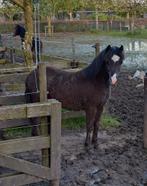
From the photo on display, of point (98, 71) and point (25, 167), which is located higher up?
point (98, 71)

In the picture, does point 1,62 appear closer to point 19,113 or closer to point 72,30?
point 19,113

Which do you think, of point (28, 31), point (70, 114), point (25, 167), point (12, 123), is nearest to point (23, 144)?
point (25, 167)

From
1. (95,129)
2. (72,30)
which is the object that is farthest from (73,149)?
(72,30)

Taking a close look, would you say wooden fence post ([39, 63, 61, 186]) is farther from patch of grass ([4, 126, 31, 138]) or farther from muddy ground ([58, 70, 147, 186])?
patch of grass ([4, 126, 31, 138])

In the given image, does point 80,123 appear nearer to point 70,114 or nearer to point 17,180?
point 70,114

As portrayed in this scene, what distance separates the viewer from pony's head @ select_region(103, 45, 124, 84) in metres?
5.69

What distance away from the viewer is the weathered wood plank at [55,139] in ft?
14.2

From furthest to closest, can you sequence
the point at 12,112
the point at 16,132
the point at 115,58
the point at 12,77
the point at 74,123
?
the point at 74,123
the point at 12,77
the point at 16,132
the point at 115,58
the point at 12,112

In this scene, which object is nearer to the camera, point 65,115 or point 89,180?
point 89,180

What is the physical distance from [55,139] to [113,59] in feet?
5.68

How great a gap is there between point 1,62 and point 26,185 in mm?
10406

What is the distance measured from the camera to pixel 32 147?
4.26 m

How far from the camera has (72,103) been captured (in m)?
6.39

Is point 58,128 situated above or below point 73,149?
above
